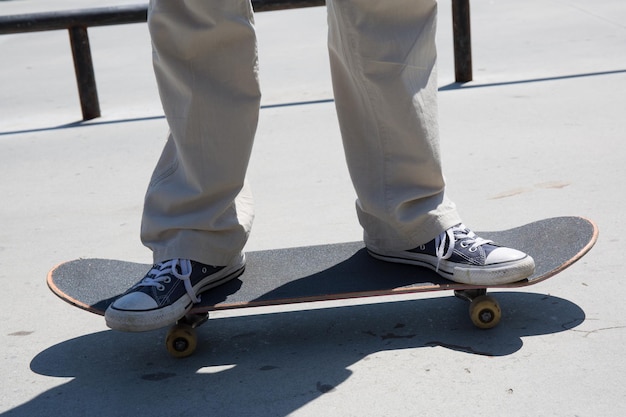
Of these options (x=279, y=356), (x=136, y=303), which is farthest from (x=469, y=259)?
(x=136, y=303)

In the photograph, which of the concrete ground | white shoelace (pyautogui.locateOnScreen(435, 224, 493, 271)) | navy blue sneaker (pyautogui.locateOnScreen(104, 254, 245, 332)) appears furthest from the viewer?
white shoelace (pyautogui.locateOnScreen(435, 224, 493, 271))

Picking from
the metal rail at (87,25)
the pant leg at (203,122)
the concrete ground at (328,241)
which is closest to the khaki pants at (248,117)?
the pant leg at (203,122)

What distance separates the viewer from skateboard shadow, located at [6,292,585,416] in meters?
1.88

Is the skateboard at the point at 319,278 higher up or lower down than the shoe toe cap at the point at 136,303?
lower down

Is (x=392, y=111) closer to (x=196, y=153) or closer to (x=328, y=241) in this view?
(x=196, y=153)

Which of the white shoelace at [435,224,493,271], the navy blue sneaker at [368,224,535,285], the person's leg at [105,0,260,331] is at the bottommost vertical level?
the navy blue sneaker at [368,224,535,285]

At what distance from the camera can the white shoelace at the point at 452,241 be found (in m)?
2.08

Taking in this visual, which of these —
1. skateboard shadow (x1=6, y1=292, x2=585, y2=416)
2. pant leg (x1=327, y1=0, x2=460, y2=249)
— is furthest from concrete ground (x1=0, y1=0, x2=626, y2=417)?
pant leg (x1=327, y1=0, x2=460, y2=249)

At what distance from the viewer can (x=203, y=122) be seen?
6.70ft

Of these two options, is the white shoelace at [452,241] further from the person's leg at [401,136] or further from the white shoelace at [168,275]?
the white shoelace at [168,275]

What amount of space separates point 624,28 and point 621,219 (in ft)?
11.3

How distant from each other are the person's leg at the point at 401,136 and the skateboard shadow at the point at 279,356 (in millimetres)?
139

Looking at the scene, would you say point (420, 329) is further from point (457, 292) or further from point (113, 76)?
point (113, 76)

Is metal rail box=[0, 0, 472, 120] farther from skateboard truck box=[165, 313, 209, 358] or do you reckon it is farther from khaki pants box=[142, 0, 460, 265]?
skateboard truck box=[165, 313, 209, 358]
